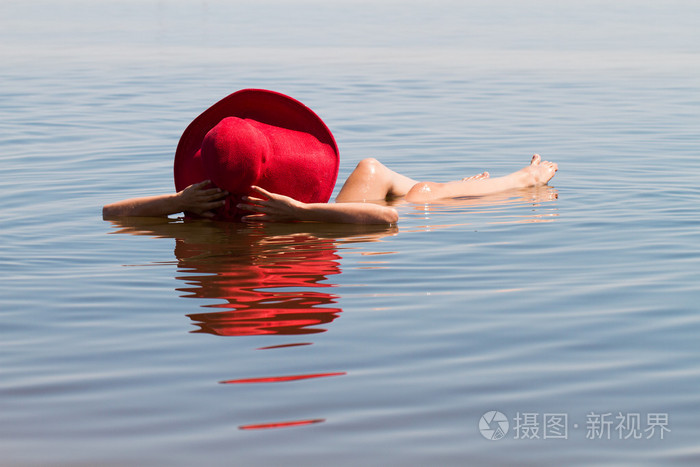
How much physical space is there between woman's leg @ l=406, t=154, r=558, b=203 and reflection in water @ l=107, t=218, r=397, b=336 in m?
1.12

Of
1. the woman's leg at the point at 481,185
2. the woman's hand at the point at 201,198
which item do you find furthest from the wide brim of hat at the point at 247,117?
the woman's leg at the point at 481,185

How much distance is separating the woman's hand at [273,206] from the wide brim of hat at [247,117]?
1.26 feet

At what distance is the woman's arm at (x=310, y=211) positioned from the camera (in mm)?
6230

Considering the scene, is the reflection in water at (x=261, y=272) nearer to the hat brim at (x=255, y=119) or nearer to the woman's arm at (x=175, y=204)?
the woman's arm at (x=175, y=204)

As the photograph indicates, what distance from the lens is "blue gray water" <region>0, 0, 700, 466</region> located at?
10.5 feet

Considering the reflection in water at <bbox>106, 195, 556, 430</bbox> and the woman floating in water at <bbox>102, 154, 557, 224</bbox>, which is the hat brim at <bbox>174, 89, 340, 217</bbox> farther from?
the reflection in water at <bbox>106, 195, 556, 430</bbox>

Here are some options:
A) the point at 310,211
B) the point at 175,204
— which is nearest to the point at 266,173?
the point at 310,211

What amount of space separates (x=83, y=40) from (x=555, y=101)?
635 inches

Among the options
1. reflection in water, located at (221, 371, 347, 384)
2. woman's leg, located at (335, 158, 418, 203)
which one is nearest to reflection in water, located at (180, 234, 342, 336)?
reflection in water, located at (221, 371, 347, 384)

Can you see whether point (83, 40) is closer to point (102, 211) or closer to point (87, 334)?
point (102, 211)

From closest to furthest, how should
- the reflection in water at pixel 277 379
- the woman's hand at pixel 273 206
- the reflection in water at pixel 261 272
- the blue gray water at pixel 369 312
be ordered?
the blue gray water at pixel 369 312
the reflection in water at pixel 277 379
the reflection in water at pixel 261 272
the woman's hand at pixel 273 206

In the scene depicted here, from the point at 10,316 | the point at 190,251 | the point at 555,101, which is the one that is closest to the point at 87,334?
the point at 10,316

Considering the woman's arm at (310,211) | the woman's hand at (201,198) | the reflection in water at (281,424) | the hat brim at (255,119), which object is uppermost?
the hat brim at (255,119)

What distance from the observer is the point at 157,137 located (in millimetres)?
10992
